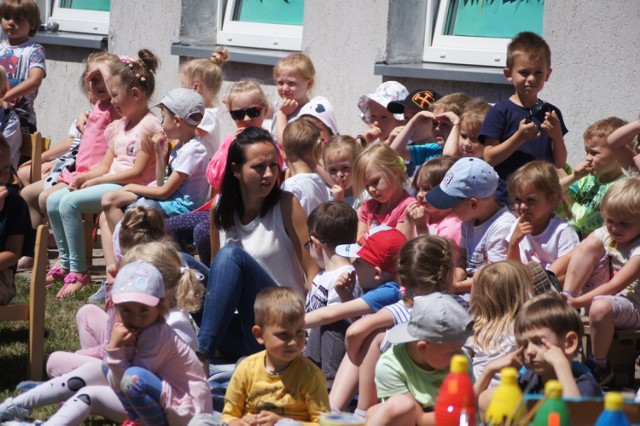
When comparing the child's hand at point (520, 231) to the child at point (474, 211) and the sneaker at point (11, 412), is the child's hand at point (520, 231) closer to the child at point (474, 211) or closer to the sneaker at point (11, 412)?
the child at point (474, 211)

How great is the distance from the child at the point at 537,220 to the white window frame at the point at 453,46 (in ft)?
8.17

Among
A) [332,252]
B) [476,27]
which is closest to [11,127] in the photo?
[476,27]

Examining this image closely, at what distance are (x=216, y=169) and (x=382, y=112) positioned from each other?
1.19 metres

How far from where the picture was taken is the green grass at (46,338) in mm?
5711

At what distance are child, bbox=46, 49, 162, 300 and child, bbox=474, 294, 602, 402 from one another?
412 centimetres

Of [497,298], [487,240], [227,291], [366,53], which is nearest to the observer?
[497,298]

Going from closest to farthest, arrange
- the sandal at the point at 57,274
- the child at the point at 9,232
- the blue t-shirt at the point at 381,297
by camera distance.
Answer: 1. the blue t-shirt at the point at 381,297
2. the child at the point at 9,232
3. the sandal at the point at 57,274

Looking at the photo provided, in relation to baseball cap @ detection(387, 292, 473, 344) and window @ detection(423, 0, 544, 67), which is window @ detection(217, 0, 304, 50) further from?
baseball cap @ detection(387, 292, 473, 344)

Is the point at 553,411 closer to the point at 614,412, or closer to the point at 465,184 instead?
the point at 614,412

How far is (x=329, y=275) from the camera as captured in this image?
5656 mm

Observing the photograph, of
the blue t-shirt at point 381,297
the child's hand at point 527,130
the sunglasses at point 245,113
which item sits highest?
the child's hand at point 527,130

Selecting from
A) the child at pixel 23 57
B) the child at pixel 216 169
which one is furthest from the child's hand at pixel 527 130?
the child at pixel 23 57

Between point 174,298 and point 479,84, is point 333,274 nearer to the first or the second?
point 174,298

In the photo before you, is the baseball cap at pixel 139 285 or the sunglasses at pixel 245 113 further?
the sunglasses at pixel 245 113
